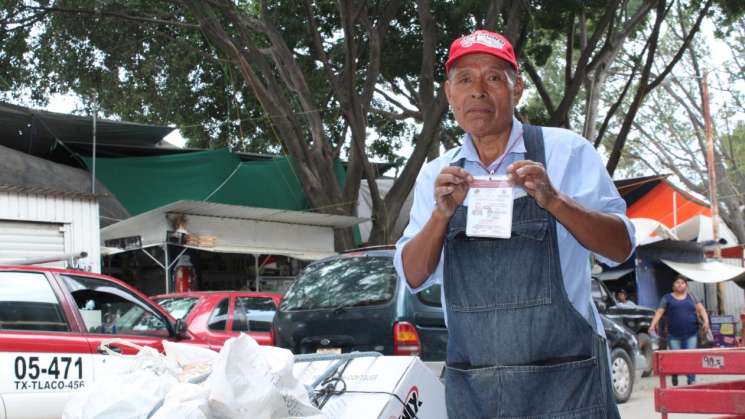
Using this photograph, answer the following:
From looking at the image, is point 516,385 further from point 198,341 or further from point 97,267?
point 97,267

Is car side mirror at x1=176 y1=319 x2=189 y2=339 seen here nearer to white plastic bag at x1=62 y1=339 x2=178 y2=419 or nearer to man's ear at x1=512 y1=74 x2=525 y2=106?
white plastic bag at x1=62 y1=339 x2=178 y2=419

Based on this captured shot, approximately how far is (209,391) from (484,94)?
4.08 feet

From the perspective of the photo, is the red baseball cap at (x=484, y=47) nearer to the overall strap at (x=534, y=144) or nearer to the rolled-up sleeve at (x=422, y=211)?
the overall strap at (x=534, y=144)

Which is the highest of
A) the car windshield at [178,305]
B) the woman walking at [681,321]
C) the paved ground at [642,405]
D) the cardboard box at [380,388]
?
the car windshield at [178,305]

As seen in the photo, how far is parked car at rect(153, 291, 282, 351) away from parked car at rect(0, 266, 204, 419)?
2.97 meters

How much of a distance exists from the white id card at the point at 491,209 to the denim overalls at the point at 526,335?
0.07 meters

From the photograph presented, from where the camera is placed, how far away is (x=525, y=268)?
2.38m

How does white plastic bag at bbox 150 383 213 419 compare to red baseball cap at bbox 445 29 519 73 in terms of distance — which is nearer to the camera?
red baseball cap at bbox 445 29 519 73

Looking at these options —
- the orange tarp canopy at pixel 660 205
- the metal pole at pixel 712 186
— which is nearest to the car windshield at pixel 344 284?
the metal pole at pixel 712 186

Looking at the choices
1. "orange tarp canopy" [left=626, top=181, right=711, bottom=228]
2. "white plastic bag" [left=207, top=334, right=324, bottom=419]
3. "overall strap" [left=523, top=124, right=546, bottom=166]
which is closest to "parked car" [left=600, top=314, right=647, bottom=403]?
"white plastic bag" [left=207, top=334, right=324, bottom=419]

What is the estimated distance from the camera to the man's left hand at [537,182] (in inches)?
90.0

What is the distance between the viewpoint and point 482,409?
245 centimetres

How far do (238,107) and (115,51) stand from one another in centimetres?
308

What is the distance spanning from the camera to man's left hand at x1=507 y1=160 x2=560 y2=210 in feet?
7.50
